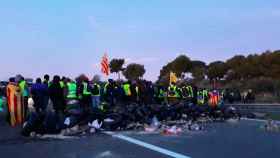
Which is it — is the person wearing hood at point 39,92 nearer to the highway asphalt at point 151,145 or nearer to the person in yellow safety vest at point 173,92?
the highway asphalt at point 151,145

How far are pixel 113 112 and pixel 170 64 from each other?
81.8m

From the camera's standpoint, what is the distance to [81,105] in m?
25.8

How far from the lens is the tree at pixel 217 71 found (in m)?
94.6

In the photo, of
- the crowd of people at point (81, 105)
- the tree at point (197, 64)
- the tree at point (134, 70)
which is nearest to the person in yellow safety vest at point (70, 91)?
the crowd of people at point (81, 105)

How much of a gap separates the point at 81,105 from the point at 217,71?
70.7 m

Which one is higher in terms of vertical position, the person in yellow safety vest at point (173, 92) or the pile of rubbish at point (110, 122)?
the person in yellow safety vest at point (173, 92)

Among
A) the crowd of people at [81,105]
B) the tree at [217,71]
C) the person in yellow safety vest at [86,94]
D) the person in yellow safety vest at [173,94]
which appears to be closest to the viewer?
the crowd of people at [81,105]

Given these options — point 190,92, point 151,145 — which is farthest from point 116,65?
point 151,145

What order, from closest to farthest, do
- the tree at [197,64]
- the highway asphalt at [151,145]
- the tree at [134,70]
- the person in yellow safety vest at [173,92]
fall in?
1. the highway asphalt at [151,145]
2. the person in yellow safety vest at [173,92]
3. the tree at [134,70]
4. the tree at [197,64]

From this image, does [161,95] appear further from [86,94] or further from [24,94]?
[24,94]

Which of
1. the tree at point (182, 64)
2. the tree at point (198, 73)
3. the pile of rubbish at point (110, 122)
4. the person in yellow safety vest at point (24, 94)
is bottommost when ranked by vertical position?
the pile of rubbish at point (110, 122)

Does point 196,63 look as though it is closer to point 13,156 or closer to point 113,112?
point 113,112

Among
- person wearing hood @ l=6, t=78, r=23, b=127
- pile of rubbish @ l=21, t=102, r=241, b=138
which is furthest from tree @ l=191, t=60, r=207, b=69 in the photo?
person wearing hood @ l=6, t=78, r=23, b=127

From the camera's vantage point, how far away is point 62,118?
753 inches
